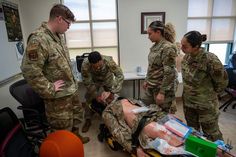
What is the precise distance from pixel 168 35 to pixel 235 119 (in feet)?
6.74

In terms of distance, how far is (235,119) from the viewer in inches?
118

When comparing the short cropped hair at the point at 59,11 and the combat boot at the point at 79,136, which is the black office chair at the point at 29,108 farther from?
the short cropped hair at the point at 59,11

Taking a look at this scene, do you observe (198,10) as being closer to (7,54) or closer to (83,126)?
(83,126)

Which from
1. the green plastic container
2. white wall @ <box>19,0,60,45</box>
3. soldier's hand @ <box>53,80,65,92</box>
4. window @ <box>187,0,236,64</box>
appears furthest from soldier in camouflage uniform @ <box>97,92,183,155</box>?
window @ <box>187,0,236,64</box>

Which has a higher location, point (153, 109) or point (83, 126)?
point (153, 109)

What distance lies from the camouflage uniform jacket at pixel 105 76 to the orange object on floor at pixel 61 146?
46.7 inches

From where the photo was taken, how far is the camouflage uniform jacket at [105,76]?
2643 mm

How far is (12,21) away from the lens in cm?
268

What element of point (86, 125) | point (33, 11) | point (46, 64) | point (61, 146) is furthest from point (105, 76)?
point (33, 11)

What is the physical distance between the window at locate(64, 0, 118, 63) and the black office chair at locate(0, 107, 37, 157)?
7.69ft

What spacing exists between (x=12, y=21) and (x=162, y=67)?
242 cm

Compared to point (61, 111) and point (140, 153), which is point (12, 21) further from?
point (140, 153)

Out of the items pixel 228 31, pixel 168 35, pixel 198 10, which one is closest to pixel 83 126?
pixel 168 35

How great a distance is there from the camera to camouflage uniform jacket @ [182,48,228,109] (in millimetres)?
1620
